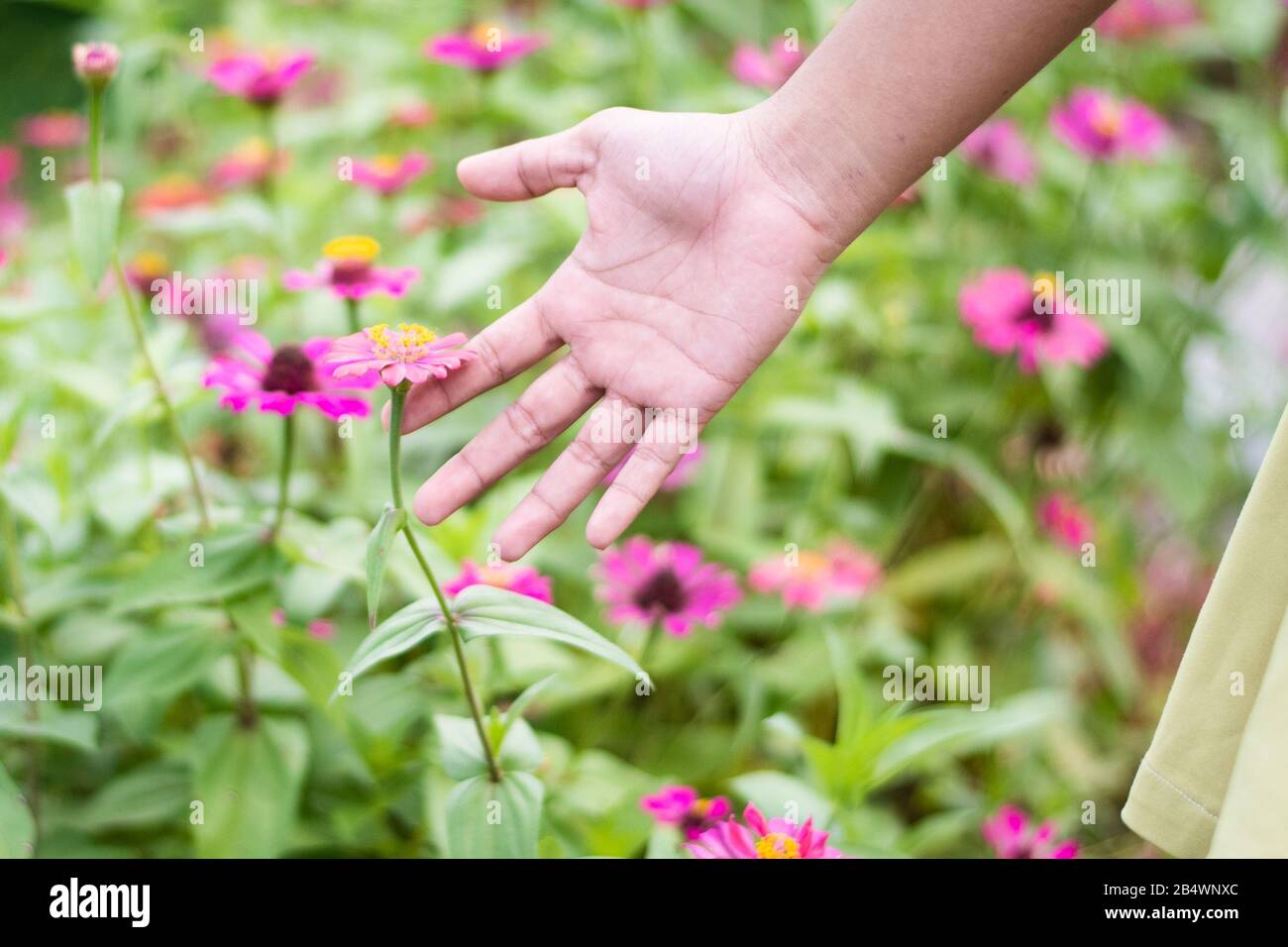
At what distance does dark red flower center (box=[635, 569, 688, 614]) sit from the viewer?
1.05m

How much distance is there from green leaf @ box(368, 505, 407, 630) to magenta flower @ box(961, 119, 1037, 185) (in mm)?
1178

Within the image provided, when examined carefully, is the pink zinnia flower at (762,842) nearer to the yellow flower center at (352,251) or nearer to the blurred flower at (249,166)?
the yellow flower center at (352,251)

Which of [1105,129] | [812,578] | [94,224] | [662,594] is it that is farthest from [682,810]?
[1105,129]

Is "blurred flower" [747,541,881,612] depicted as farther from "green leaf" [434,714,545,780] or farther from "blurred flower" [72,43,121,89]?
"blurred flower" [72,43,121,89]

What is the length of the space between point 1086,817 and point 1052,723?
0.43m

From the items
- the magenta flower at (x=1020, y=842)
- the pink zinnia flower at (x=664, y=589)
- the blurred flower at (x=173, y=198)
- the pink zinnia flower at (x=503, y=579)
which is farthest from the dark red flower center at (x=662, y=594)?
the blurred flower at (x=173, y=198)

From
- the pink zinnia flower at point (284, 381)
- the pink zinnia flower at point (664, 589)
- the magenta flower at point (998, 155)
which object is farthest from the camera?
the magenta flower at point (998, 155)

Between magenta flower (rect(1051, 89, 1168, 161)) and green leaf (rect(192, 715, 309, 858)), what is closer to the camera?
green leaf (rect(192, 715, 309, 858))

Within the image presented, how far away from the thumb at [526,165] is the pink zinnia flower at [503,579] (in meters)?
0.29

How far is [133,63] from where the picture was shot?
1198 millimetres

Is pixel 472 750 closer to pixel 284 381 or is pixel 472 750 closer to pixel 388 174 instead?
pixel 284 381

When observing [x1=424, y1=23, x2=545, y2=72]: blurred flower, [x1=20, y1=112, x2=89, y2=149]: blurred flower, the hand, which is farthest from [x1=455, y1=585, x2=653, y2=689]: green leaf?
[x1=20, y1=112, x2=89, y2=149]: blurred flower

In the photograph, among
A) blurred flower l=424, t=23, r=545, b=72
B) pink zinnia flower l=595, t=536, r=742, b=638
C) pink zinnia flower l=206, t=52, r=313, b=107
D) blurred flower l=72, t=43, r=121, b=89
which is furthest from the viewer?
blurred flower l=424, t=23, r=545, b=72

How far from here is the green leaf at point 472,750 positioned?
2.40 ft
